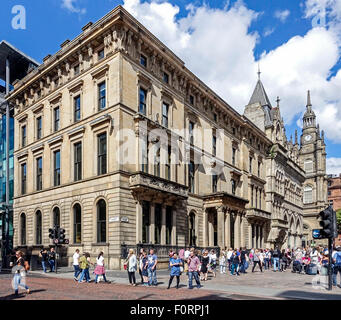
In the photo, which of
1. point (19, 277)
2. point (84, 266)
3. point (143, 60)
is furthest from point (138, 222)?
point (19, 277)

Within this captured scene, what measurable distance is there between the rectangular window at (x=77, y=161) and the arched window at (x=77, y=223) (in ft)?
7.44

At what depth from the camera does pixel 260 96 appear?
59938 millimetres

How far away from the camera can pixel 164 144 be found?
97.7 ft

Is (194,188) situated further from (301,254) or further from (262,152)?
(262,152)

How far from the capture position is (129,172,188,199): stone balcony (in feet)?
82.7

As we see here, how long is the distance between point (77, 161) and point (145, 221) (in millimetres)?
7345

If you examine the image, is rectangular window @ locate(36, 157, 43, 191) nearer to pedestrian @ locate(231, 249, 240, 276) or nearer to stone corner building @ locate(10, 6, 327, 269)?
stone corner building @ locate(10, 6, 327, 269)

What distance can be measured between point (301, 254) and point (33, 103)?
26.7m

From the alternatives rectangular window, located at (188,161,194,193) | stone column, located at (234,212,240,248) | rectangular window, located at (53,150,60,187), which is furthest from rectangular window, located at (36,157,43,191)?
stone column, located at (234,212,240,248)

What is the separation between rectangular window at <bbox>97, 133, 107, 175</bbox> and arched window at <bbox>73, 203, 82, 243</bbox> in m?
3.67

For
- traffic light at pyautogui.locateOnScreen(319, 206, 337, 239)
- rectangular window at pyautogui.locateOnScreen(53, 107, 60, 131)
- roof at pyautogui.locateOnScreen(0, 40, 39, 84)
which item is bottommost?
traffic light at pyautogui.locateOnScreen(319, 206, 337, 239)

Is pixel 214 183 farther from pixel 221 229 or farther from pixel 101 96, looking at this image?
pixel 101 96

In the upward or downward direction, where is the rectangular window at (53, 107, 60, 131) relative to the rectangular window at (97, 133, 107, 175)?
upward
